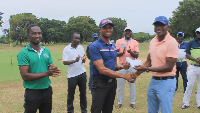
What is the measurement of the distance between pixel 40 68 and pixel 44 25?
69.6 metres

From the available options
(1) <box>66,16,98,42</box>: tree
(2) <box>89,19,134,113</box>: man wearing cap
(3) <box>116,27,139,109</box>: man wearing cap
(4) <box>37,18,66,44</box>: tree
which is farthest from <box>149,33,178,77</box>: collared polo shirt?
(4) <box>37,18,66,44</box>: tree

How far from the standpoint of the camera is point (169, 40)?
361 centimetres

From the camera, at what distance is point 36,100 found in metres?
3.56

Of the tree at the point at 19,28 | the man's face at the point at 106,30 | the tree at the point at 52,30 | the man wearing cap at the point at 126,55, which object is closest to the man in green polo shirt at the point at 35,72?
the man's face at the point at 106,30

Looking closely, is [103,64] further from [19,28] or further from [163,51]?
[19,28]

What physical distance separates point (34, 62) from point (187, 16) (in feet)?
139

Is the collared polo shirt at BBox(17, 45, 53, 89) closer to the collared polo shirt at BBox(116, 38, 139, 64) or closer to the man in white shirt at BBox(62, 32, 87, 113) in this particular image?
the man in white shirt at BBox(62, 32, 87, 113)

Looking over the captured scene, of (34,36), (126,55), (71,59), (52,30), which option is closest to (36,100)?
(34,36)

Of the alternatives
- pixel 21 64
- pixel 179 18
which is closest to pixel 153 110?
pixel 21 64

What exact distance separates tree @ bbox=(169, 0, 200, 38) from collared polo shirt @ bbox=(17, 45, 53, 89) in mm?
41464

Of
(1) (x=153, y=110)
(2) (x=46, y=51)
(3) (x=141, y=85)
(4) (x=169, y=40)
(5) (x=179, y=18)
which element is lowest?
(3) (x=141, y=85)

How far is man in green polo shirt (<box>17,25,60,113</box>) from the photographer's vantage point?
3.39 metres

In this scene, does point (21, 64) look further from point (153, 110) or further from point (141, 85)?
point (141, 85)

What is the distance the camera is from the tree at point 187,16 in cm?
3916
